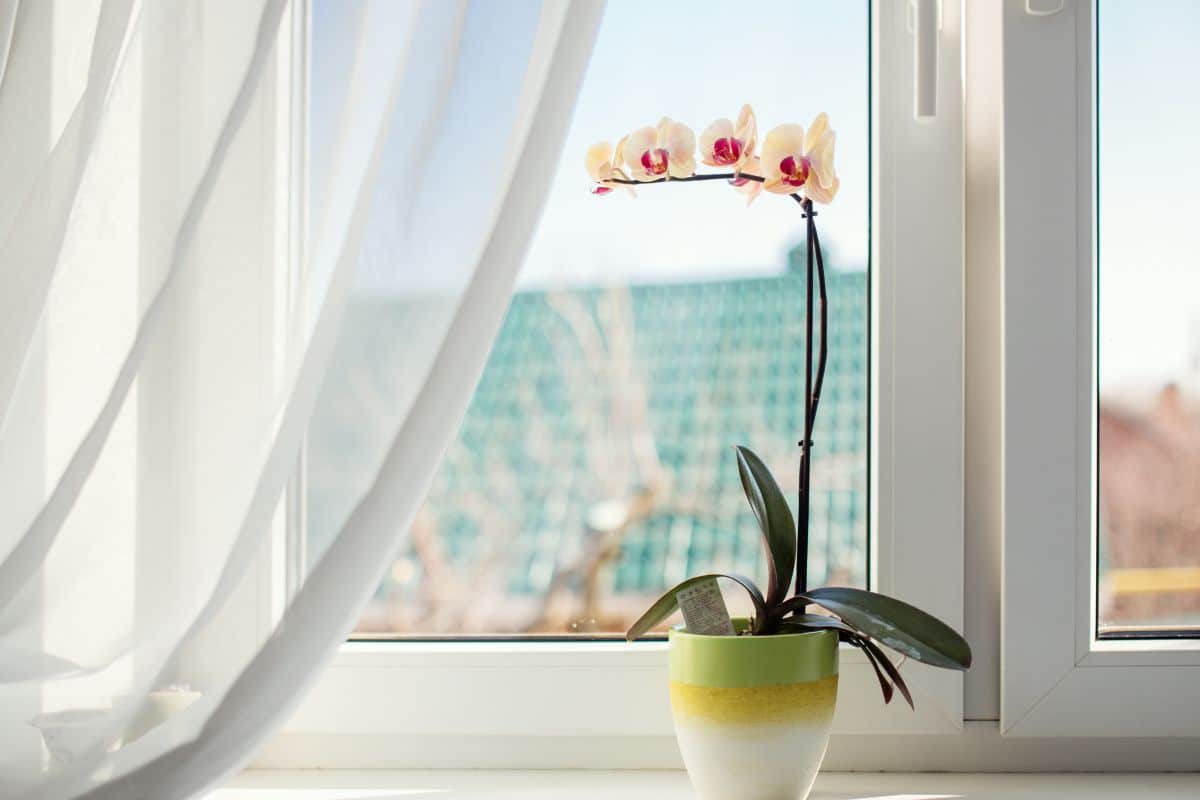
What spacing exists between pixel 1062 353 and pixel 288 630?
0.75 meters

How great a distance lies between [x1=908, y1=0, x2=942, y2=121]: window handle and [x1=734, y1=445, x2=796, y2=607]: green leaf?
1.22ft

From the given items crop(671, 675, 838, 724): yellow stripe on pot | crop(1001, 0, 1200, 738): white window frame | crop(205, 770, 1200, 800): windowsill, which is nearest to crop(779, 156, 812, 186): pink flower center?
crop(1001, 0, 1200, 738): white window frame

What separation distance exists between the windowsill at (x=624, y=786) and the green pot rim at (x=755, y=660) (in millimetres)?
155

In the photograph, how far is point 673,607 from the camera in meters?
0.97

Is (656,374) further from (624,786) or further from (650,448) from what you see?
(624,786)

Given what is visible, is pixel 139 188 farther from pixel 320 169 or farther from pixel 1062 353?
pixel 1062 353

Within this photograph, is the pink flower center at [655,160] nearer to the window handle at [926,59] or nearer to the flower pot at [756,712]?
the window handle at [926,59]

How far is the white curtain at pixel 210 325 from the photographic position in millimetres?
815

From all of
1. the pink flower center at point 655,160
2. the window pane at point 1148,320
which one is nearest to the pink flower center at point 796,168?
the pink flower center at point 655,160

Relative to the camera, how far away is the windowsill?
100cm

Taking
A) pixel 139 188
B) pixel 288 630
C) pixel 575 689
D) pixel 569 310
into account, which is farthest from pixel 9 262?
→ pixel 575 689

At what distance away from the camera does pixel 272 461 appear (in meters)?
0.81

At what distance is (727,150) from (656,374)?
0.24 metres

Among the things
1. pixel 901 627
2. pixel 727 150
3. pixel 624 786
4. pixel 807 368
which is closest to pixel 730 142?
pixel 727 150
